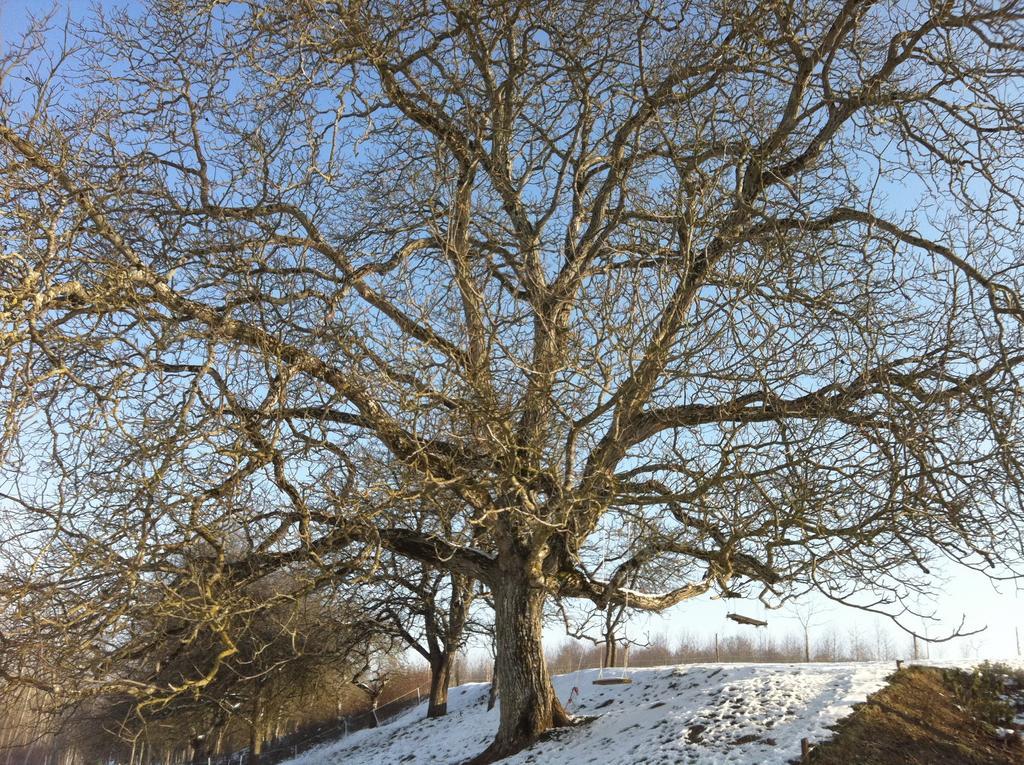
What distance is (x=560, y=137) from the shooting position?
954cm

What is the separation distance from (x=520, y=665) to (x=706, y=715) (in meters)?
2.43

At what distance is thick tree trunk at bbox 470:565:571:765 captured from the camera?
927 centimetres

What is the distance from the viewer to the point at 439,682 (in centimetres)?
2122

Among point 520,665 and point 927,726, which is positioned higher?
point 520,665

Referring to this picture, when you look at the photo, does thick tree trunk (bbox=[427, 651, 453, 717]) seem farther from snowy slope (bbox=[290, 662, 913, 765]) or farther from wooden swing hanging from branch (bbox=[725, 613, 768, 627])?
wooden swing hanging from branch (bbox=[725, 613, 768, 627])

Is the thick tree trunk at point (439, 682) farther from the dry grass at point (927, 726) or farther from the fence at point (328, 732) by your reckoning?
the dry grass at point (927, 726)

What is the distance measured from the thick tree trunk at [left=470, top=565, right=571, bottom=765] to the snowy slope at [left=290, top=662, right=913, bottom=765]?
0.33 metres

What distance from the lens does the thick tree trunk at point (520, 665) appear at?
9.27m

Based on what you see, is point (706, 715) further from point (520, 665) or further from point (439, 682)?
point (439, 682)

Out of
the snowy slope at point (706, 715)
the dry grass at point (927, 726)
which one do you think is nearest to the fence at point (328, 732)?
the snowy slope at point (706, 715)

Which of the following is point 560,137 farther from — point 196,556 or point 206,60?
point 196,556

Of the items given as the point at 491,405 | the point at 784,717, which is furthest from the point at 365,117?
the point at 784,717

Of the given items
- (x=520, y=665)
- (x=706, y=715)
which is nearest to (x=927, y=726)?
(x=706, y=715)

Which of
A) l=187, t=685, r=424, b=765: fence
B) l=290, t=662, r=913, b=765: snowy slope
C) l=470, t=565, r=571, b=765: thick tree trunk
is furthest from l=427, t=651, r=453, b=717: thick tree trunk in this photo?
l=470, t=565, r=571, b=765: thick tree trunk
